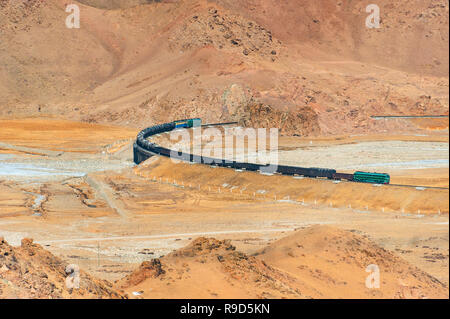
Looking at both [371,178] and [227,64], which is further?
[227,64]

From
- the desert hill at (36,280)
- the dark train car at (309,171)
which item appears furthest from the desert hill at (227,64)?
the desert hill at (36,280)

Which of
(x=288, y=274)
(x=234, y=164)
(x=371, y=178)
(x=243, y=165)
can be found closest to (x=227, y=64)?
(x=234, y=164)

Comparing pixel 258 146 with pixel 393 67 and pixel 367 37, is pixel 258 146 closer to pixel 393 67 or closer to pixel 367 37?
pixel 393 67

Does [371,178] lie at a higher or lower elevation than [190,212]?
higher

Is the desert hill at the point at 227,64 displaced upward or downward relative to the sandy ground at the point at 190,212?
upward

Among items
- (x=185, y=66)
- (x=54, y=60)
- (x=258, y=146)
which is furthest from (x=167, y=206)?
(x=54, y=60)

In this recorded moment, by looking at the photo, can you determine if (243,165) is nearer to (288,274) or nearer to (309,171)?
(309,171)

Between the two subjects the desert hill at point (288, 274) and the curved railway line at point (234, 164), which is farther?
the curved railway line at point (234, 164)

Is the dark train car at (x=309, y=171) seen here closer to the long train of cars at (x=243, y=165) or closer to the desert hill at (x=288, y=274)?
the long train of cars at (x=243, y=165)

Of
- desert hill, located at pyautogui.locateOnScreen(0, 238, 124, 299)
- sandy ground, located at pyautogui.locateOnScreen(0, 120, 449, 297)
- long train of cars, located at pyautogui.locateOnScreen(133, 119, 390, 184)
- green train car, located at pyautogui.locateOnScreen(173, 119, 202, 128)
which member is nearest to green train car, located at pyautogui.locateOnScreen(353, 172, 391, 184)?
long train of cars, located at pyautogui.locateOnScreen(133, 119, 390, 184)
